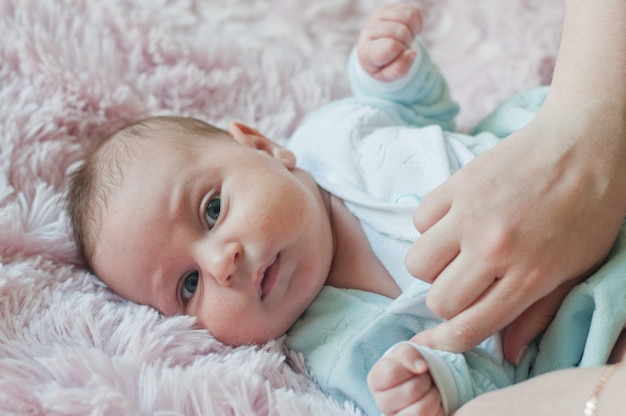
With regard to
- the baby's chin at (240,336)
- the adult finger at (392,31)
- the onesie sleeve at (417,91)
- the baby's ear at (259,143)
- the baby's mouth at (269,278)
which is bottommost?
the baby's chin at (240,336)

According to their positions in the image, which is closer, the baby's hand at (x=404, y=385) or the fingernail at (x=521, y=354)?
the baby's hand at (x=404, y=385)

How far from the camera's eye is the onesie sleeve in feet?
4.66

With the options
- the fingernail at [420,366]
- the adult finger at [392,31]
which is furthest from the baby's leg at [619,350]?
the adult finger at [392,31]

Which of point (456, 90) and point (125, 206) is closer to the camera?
point (125, 206)

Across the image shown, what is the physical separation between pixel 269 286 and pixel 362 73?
1.72 feet

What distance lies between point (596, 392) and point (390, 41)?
78 cm

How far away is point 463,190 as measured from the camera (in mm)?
870

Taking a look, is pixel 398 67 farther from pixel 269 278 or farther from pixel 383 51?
pixel 269 278

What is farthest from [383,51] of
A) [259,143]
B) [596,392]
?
[596,392]

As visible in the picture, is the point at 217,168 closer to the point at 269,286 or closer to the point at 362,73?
the point at 269,286

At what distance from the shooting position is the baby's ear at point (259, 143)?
1249mm

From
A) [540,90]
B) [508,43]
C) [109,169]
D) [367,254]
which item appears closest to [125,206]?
[109,169]

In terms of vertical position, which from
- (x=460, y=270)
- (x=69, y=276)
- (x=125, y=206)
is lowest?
(x=69, y=276)

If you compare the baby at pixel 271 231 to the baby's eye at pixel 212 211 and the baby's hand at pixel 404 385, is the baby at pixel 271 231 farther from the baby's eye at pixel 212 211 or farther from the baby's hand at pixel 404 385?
the baby's hand at pixel 404 385
